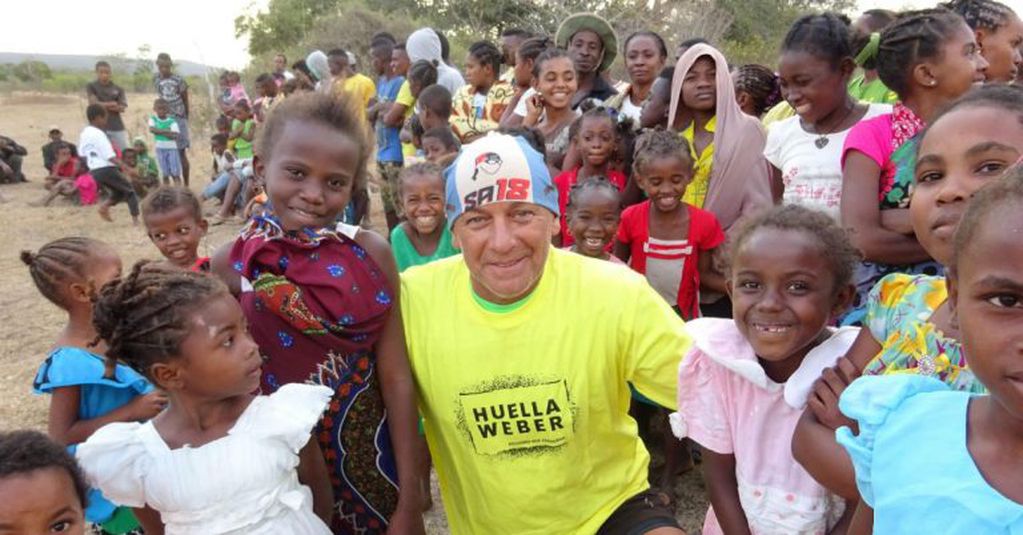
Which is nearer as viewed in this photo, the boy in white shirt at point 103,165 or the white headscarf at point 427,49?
the white headscarf at point 427,49

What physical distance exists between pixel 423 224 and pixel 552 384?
1967 mm

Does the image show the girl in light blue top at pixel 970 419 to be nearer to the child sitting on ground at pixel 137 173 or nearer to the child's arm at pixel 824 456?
the child's arm at pixel 824 456

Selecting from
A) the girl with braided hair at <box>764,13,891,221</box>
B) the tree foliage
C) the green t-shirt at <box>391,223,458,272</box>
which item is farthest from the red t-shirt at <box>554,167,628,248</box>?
the tree foliage

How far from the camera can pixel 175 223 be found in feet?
10.5

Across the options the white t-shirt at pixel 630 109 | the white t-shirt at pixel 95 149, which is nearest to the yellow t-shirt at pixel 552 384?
the white t-shirt at pixel 630 109

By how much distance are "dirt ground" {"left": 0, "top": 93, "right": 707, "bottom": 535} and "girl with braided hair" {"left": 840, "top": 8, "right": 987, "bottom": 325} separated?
4.32 ft

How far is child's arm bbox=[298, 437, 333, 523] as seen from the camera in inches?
Result: 78.0

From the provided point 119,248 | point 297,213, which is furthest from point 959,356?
point 119,248

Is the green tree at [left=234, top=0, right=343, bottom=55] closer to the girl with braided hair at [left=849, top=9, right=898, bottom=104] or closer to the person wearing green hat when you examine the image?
the person wearing green hat

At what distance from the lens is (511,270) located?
6.51 ft

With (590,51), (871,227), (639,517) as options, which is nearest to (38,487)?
(639,517)

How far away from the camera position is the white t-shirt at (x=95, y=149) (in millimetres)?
10656

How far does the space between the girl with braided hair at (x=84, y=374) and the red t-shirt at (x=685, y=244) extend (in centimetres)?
222

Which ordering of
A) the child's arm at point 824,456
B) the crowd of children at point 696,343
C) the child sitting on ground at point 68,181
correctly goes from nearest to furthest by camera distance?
the crowd of children at point 696,343
the child's arm at point 824,456
the child sitting on ground at point 68,181
